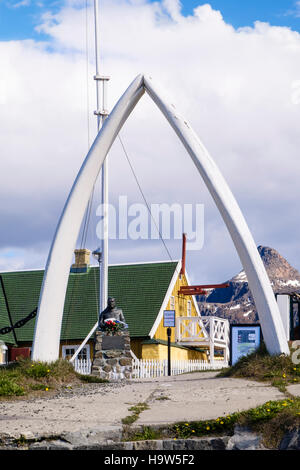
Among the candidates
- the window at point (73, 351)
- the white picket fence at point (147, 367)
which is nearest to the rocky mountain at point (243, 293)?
the window at point (73, 351)

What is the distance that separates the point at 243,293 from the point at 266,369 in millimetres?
97712

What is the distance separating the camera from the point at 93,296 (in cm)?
3703

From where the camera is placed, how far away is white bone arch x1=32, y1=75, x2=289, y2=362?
18188 mm

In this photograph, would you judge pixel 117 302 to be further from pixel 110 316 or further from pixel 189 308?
pixel 110 316

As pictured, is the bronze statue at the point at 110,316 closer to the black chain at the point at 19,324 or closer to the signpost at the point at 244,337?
the signpost at the point at 244,337

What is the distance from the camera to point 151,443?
11.1m

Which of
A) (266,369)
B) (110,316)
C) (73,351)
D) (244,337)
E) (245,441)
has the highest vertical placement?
(110,316)

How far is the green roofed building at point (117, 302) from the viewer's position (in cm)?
3456

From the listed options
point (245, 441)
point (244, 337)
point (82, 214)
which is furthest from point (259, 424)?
point (244, 337)

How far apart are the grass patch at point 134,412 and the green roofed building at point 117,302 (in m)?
20.0

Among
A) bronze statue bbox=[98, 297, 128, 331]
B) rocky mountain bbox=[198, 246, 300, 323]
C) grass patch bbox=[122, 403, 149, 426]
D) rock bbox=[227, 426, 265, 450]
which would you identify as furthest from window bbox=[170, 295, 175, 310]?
rocky mountain bbox=[198, 246, 300, 323]

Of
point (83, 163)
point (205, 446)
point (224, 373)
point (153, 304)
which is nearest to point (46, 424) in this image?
point (205, 446)
